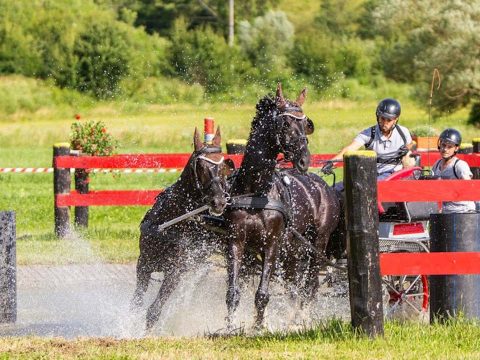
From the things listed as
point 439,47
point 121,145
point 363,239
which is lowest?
point 363,239

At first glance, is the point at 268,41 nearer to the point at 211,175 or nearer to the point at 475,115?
the point at 475,115

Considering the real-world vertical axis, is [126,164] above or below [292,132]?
below

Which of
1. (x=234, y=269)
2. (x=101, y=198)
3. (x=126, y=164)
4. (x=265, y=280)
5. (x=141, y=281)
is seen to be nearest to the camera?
(x=234, y=269)

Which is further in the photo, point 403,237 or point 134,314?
point 403,237

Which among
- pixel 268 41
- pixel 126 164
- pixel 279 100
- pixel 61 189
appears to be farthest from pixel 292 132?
pixel 268 41

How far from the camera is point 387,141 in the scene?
10688 mm

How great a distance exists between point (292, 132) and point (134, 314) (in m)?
2.08

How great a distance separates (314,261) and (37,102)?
41.2m

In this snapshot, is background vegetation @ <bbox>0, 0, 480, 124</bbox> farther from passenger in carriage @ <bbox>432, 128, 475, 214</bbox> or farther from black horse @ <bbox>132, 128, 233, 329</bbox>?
black horse @ <bbox>132, 128, 233, 329</bbox>

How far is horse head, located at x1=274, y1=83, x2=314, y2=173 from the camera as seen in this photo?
29.1ft

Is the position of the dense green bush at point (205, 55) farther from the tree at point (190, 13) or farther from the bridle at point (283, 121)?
the bridle at point (283, 121)

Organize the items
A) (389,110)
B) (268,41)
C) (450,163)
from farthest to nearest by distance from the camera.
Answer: (268,41), (450,163), (389,110)

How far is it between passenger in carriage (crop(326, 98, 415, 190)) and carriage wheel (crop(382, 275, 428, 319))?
Result: 3.18 feet

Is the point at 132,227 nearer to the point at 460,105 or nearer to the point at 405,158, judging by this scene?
the point at 405,158
